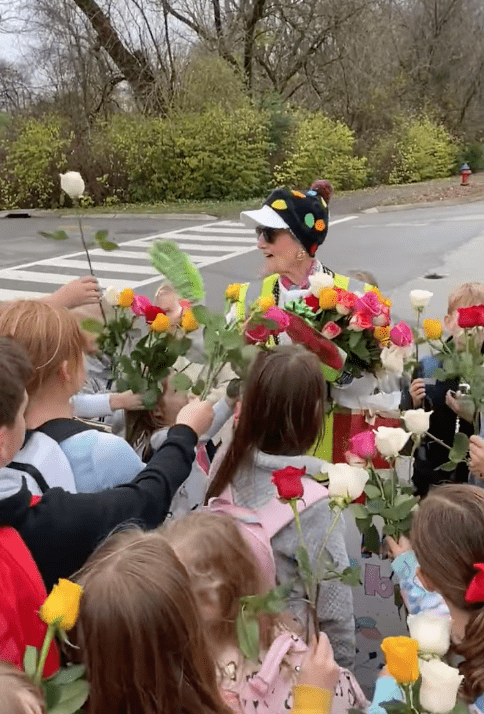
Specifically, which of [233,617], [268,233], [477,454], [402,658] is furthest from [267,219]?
[402,658]

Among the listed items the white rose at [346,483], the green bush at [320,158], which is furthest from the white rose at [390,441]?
the green bush at [320,158]

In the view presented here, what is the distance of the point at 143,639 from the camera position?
1.22 metres

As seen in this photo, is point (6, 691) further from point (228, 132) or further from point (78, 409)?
point (228, 132)

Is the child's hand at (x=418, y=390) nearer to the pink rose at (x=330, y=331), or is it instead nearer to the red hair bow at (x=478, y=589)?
the pink rose at (x=330, y=331)

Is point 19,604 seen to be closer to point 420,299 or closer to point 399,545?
point 399,545

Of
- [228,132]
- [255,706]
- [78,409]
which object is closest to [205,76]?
[228,132]

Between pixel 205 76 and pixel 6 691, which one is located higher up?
pixel 205 76

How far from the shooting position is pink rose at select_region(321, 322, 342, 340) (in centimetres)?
259

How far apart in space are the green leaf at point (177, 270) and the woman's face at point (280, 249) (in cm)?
79

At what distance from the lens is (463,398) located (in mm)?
2525

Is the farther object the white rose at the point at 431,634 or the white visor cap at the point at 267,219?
the white visor cap at the point at 267,219

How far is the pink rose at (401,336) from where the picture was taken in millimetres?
2635

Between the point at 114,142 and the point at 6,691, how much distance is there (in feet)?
61.4

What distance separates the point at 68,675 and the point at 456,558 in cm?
89
